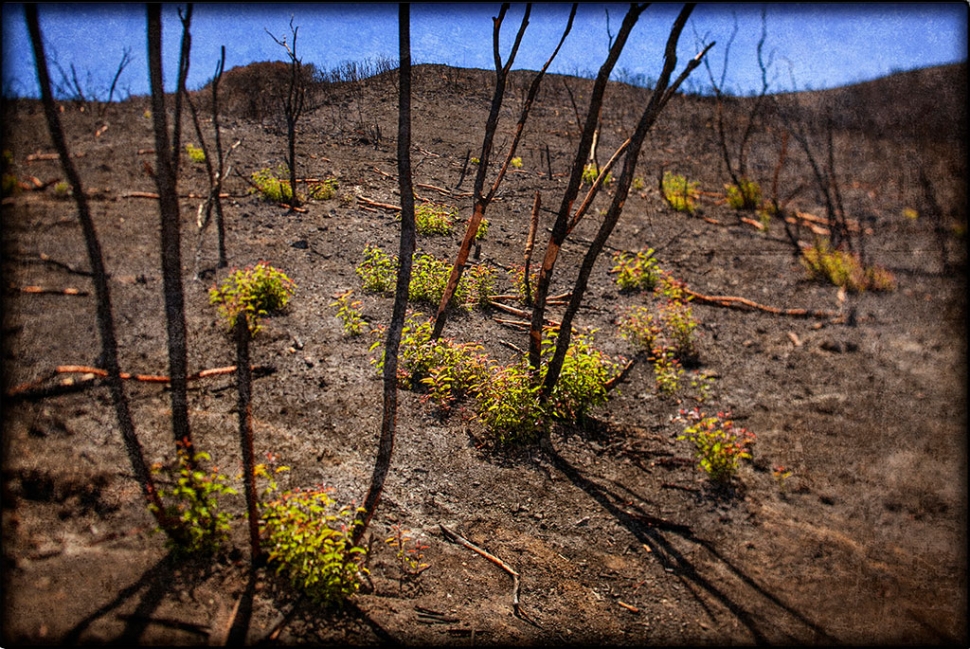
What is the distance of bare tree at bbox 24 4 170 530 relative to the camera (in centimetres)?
228

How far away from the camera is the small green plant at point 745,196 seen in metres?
10.8

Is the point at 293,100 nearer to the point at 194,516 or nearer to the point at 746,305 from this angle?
the point at 194,516

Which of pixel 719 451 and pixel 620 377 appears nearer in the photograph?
pixel 719 451

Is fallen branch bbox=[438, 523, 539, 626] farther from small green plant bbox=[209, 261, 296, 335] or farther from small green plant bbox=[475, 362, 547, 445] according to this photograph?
small green plant bbox=[209, 261, 296, 335]

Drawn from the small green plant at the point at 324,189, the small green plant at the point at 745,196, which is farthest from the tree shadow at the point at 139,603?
the small green plant at the point at 745,196

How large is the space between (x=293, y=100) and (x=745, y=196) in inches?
380

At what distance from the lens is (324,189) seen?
20.3 feet

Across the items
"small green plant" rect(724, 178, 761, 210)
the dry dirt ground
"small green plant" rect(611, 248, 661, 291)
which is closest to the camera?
the dry dirt ground

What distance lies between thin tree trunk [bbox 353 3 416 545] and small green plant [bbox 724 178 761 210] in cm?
1034

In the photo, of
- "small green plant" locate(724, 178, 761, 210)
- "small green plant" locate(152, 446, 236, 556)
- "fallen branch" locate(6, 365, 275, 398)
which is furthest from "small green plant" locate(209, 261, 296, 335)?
"small green plant" locate(724, 178, 761, 210)

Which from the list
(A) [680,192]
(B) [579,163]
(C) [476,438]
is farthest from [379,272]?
(A) [680,192]

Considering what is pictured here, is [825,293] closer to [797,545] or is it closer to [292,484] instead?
[797,545]

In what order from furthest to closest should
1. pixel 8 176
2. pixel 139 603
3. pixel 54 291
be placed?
pixel 54 291
pixel 8 176
pixel 139 603

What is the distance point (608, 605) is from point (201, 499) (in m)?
2.64
